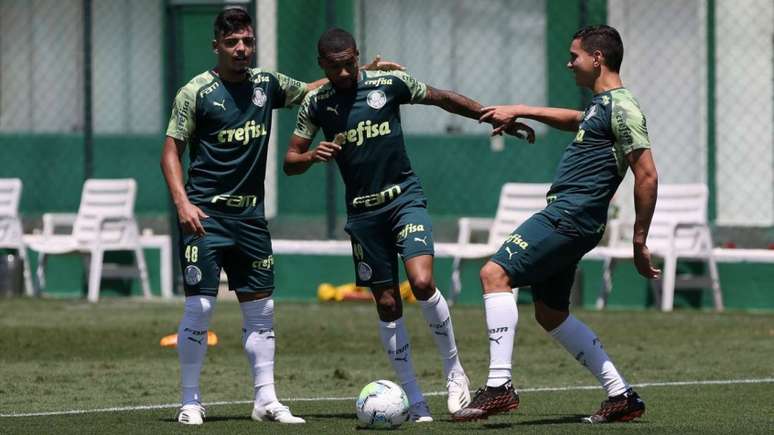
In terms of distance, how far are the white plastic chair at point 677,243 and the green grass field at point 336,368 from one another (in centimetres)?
51

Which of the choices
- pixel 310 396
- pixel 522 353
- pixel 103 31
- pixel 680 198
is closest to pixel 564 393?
pixel 310 396

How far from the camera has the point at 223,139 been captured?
9.30 meters

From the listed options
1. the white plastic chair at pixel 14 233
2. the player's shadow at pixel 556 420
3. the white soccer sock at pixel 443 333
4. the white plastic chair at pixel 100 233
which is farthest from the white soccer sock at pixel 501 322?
the white plastic chair at pixel 14 233

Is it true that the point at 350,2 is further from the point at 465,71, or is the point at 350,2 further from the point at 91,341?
the point at 91,341

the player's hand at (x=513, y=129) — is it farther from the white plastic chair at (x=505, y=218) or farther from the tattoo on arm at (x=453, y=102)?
the white plastic chair at (x=505, y=218)

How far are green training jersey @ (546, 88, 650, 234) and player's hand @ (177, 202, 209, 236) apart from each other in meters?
1.75

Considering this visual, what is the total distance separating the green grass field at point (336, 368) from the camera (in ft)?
29.8

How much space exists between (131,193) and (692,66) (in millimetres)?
6150

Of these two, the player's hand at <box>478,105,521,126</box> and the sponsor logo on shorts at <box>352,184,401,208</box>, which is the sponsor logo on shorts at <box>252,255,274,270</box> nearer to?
the sponsor logo on shorts at <box>352,184,401,208</box>

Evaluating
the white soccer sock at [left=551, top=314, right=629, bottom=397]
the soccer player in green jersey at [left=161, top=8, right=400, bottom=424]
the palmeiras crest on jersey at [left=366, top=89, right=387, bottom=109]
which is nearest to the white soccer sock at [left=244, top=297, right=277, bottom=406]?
the soccer player in green jersey at [left=161, top=8, right=400, bottom=424]

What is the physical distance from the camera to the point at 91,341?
14.5m

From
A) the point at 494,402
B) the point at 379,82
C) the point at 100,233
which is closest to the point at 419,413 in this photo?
the point at 494,402

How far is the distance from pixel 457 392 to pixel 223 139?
178cm

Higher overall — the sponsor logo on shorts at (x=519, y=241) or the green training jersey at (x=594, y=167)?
the green training jersey at (x=594, y=167)
